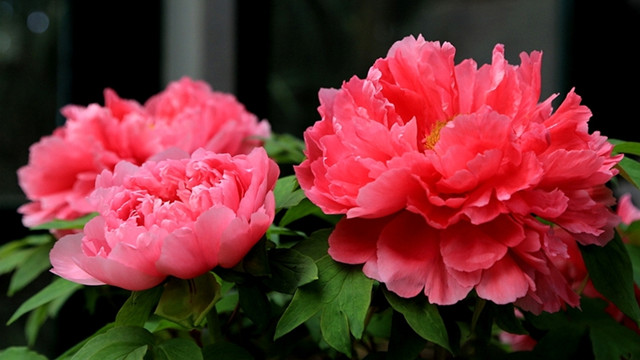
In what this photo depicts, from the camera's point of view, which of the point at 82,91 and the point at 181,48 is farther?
the point at 181,48

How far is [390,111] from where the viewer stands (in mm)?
320

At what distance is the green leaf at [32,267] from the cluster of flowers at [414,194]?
0.80 feet

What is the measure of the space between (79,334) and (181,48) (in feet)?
2.08

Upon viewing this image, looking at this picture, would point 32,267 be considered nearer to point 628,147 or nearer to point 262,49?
point 628,147

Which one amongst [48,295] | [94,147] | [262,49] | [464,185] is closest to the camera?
[464,185]

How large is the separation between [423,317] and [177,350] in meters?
0.13

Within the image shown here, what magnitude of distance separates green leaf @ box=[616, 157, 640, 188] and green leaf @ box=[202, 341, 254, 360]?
0.23 meters

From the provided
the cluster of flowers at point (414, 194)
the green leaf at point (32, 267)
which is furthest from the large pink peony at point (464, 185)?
the green leaf at point (32, 267)

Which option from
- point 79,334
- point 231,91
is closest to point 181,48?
point 231,91

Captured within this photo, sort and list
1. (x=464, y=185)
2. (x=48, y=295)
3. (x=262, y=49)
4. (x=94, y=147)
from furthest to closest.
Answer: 1. (x=262, y=49)
2. (x=94, y=147)
3. (x=48, y=295)
4. (x=464, y=185)

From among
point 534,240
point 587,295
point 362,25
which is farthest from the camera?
point 362,25

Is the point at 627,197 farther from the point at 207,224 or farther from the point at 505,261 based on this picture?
the point at 207,224

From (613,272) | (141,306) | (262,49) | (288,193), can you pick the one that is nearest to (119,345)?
(141,306)

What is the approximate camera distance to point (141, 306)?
0.33 meters
